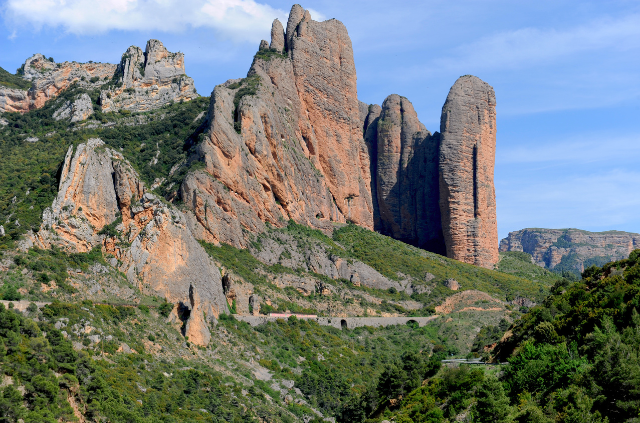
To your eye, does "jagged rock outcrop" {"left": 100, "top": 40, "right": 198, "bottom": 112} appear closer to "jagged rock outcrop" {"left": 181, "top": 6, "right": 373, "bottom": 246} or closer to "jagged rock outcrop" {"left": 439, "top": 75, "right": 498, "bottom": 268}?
"jagged rock outcrop" {"left": 181, "top": 6, "right": 373, "bottom": 246}

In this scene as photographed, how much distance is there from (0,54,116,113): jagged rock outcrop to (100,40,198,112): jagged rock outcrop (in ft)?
12.6

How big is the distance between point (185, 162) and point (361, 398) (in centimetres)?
3894

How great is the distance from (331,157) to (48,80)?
44.4 meters

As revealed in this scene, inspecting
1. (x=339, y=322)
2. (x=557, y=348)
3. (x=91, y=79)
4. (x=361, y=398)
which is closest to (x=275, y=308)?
(x=339, y=322)

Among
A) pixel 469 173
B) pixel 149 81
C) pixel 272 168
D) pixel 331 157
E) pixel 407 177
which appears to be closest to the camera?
pixel 272 168

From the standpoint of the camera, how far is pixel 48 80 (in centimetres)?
10950

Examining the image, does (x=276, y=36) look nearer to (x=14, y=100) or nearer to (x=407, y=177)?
(x=407, y=177)

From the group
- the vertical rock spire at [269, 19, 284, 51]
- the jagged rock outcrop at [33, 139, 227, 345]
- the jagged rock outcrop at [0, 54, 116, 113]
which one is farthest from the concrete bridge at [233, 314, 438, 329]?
the jagged rock outcrop at [0, 54, 116, 113]

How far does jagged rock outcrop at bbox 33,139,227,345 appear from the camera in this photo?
57.4 m

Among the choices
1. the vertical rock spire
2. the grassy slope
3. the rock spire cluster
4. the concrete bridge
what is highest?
the vertical rock spire

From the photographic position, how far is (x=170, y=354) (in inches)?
2044

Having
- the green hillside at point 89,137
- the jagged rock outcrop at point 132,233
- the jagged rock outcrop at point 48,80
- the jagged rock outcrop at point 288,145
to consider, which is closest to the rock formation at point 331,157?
the jagged rock outcrop at point 288,145

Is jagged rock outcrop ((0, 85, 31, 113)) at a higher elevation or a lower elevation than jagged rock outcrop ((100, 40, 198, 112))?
lower

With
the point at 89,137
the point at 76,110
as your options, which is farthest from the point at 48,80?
the point at 89,137
